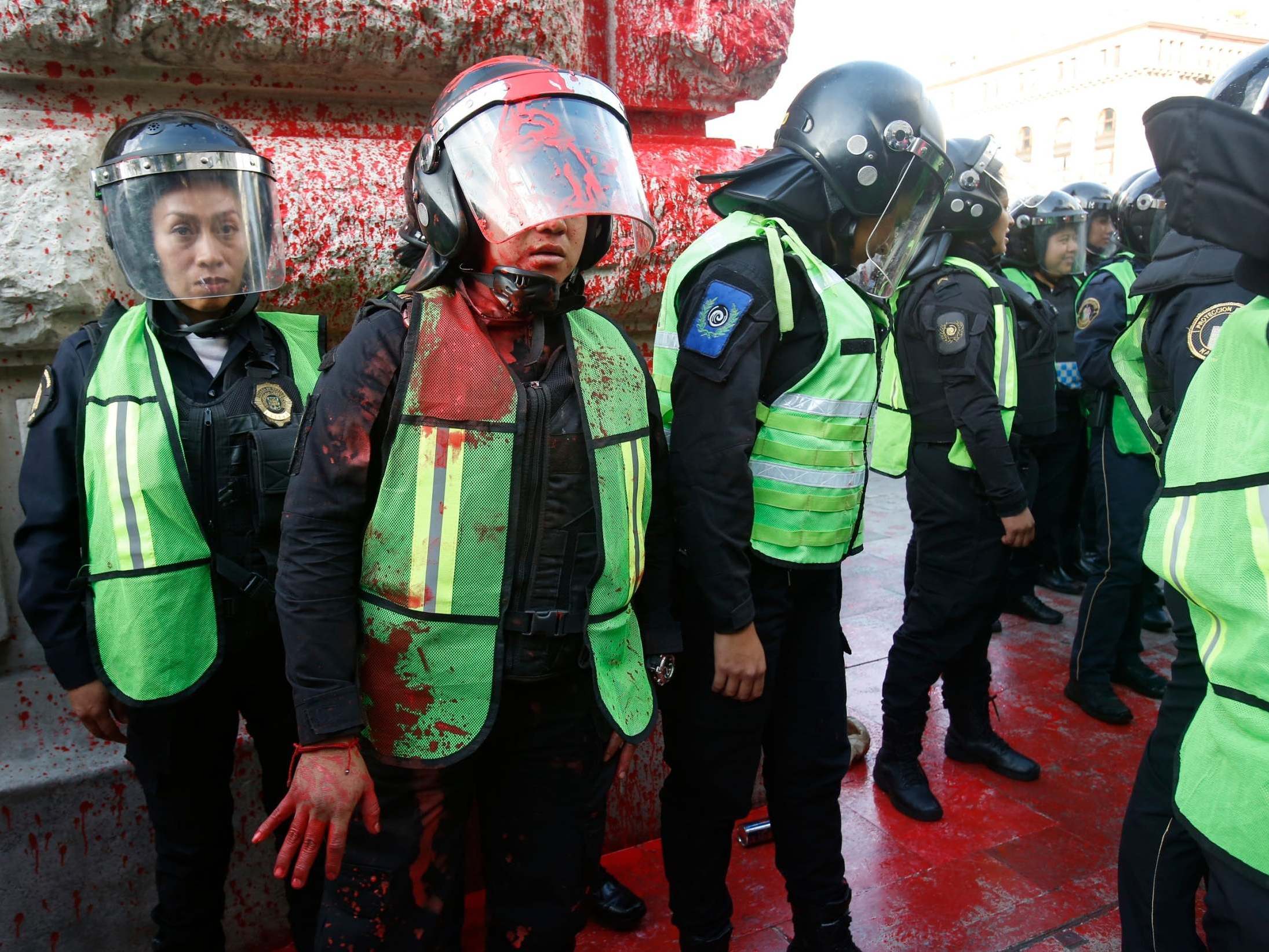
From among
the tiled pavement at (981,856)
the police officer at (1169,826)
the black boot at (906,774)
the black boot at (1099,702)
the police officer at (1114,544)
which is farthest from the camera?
the police officer at (1114,544)

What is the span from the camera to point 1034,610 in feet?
17.4

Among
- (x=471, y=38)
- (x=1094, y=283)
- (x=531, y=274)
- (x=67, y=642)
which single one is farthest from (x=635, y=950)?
(x=1094, y=283)

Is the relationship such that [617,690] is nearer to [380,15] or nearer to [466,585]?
[466,585]

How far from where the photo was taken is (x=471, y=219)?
1.70 metres

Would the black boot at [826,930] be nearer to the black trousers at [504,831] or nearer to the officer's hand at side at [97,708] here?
the black trousers at [504,831]

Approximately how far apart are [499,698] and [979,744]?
2512mm

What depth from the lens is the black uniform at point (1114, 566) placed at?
4.12 meters

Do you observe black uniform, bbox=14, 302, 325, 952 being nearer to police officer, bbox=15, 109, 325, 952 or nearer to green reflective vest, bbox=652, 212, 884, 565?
police officer, bbox=15, 109, 325, 952

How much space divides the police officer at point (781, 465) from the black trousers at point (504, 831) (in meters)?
0.47

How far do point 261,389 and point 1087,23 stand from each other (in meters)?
44.3

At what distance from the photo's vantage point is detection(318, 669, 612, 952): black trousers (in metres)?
1.67

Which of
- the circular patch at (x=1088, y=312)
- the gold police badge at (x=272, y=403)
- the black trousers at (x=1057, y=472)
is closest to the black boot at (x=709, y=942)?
the gold police badge at (x=272, y=403)

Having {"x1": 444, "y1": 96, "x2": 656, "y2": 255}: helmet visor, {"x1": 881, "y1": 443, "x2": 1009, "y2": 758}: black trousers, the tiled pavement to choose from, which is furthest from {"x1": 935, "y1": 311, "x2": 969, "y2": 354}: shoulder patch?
{"x1": 444, "y1": 96, "x2": 656, "y2": 255}: helmet visor

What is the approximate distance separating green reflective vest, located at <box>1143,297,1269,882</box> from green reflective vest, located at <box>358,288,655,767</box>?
937 millimetres
